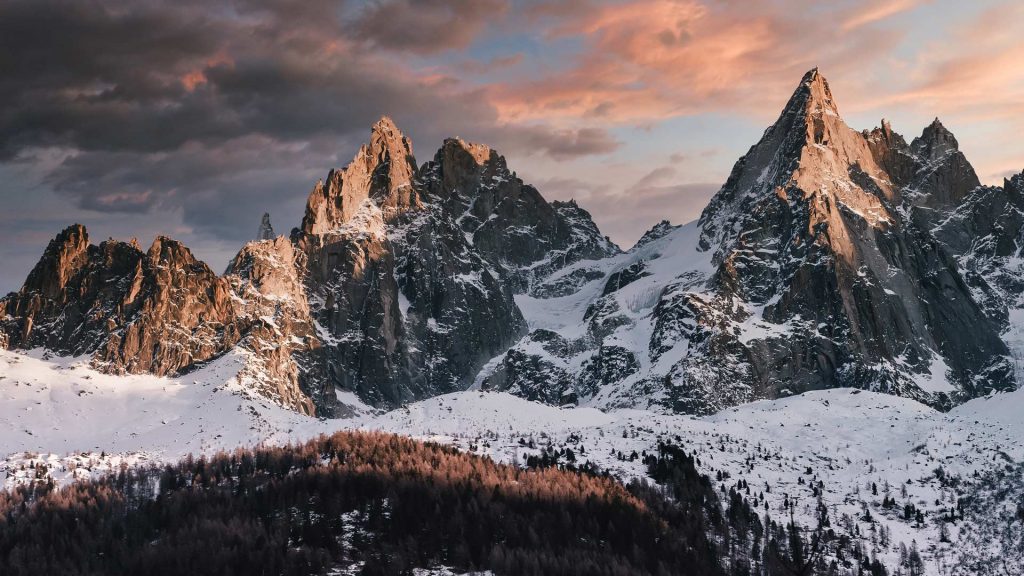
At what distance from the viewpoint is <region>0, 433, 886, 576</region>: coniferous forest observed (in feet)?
221

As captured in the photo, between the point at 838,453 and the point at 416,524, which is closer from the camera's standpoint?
the point at 416,524

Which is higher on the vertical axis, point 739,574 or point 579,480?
point 579,480

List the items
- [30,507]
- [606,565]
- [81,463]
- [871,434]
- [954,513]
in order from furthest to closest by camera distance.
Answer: [81,463], [871,434], [30,507], [954,513], [606,565]

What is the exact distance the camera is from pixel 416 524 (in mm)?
73750

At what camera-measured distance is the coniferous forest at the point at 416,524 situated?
6750cm

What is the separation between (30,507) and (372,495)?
33844mm

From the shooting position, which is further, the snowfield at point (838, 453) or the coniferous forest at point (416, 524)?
the snowfield at point (838, 453)

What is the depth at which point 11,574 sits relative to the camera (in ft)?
232

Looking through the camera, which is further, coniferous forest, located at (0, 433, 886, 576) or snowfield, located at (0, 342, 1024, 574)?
snowfield, located at (0, 342, 1024, 574)

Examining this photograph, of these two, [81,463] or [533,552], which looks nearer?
[533,552]

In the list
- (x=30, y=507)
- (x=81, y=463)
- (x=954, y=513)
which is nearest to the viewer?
(x=954, y=513)

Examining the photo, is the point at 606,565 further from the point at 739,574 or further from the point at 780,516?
the point at 780,516

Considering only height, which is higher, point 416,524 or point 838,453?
point 838,453

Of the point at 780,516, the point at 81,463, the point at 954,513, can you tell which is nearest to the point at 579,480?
the point at 780,516
